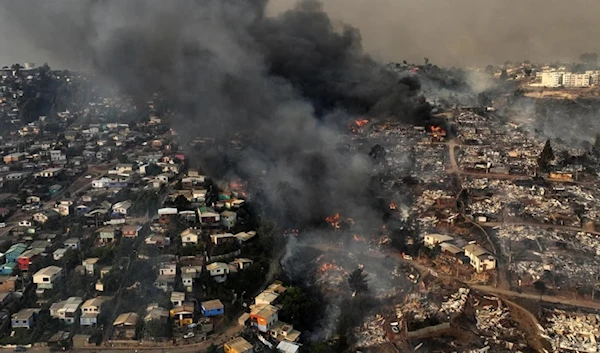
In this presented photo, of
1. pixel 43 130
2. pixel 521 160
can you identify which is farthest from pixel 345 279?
pixel 43 130

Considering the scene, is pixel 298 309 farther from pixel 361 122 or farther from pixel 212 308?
pixel 361 122

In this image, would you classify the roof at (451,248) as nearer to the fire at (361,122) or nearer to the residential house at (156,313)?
the residential house at (156,313)

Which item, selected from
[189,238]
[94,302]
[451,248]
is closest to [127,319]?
[94,302]

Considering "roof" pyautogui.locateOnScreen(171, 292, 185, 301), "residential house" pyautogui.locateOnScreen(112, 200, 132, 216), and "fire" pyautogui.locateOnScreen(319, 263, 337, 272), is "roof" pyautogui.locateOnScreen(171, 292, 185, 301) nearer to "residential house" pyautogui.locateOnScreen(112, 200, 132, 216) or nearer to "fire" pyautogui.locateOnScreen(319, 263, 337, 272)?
"fire" pyautogui.locateOnScreen(319, 263, 337, 272)

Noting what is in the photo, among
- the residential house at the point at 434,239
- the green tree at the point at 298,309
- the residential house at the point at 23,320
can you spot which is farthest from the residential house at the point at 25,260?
the residential house at the point at 434,239

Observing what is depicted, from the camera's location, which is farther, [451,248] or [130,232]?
[130,232]

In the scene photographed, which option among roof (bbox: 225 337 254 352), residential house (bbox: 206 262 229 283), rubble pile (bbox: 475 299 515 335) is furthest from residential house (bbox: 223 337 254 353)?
rubble pile (bbox: 475 299 515 335)
